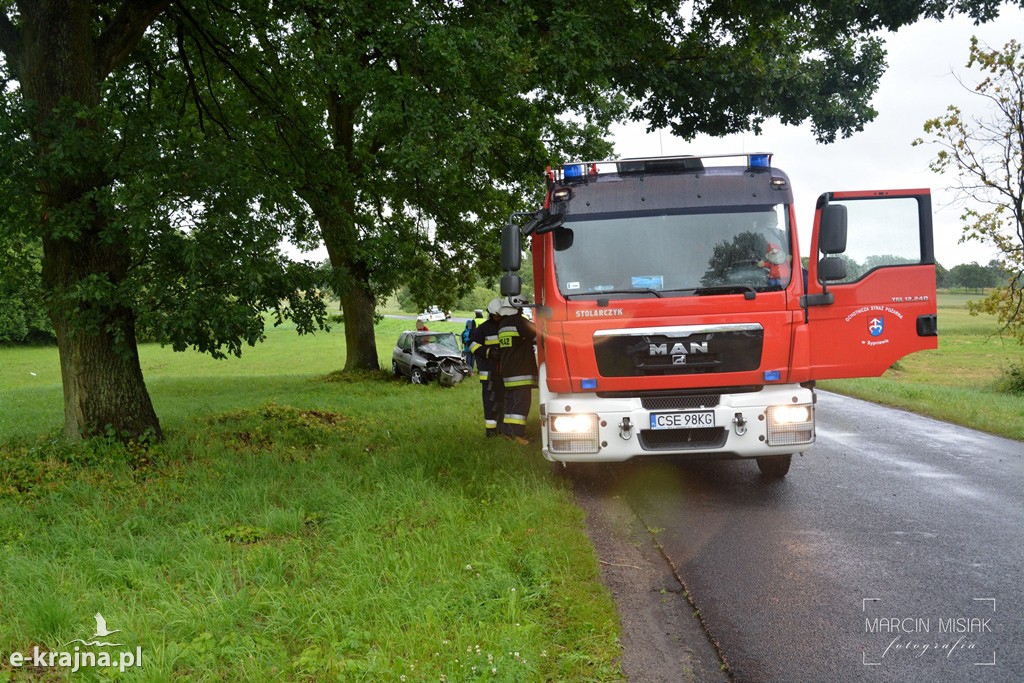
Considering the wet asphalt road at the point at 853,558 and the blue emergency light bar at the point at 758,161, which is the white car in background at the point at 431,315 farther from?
the blue emergency light bar at the point at 758,161

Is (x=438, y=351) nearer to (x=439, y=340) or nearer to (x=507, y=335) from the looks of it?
(x=439, y=340)

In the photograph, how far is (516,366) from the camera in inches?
349

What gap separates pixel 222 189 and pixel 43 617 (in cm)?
469

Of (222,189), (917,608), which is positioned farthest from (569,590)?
(222,189)

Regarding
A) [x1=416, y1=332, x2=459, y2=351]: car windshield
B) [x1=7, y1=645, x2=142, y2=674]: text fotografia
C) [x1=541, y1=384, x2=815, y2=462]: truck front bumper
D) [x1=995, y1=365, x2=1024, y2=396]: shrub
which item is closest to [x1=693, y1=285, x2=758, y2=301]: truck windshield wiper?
[x1=541, y1=384, x2=815, y2=462]: truck front bumper

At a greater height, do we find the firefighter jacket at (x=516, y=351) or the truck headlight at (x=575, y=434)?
the firefighter jacket at (x=516, y=351)

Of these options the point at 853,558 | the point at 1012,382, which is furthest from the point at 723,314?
the point at 1012,382

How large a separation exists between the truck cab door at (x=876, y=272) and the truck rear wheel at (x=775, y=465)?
4.28 feet

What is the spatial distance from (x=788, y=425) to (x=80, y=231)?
7072mm

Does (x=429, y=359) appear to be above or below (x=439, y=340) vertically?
below

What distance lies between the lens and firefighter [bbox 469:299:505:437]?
949cm

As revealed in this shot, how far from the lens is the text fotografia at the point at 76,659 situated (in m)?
3.57

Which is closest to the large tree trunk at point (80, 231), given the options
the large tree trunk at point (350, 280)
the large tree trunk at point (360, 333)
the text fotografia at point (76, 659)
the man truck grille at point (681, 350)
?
the large tree trunk at point (350, 280)

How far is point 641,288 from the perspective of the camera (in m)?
6.31
